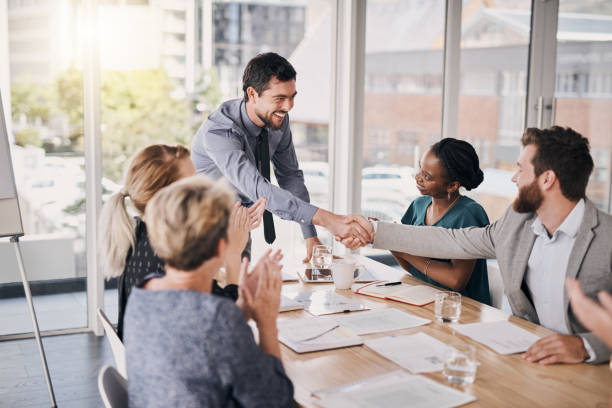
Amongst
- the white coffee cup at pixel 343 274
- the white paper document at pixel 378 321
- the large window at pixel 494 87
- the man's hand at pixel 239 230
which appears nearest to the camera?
the white paper document at pixel 378 321

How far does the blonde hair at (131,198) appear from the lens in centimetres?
214

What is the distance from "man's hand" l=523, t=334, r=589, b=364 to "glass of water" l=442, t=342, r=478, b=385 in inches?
10.1

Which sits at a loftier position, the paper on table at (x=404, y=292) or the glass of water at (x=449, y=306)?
the glass of water at (x=449, y=306)

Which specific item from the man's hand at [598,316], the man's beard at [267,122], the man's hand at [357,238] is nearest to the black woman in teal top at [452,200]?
the man's hand at [357,238]

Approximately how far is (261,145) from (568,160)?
160 centimetres

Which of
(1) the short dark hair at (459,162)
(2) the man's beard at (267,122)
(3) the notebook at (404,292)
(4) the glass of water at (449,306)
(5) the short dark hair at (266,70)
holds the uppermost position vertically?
(5) the short dark hair at (266,70)

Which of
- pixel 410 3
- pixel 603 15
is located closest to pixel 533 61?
pixel 603 15

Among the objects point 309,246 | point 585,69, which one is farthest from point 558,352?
point 585,69

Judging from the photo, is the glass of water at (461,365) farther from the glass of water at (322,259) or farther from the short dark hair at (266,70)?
the short dark hair at (266,70)

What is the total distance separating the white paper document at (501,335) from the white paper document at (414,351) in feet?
0.46

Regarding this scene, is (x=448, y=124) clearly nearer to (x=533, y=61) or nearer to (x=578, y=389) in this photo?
(x=533, y=61)

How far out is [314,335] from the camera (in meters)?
2.02

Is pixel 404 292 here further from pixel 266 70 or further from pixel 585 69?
pixel 585 69

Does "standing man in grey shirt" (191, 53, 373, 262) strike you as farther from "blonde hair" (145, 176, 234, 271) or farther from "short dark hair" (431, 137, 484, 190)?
"blonde hair" (145, 176, 234, 271)
